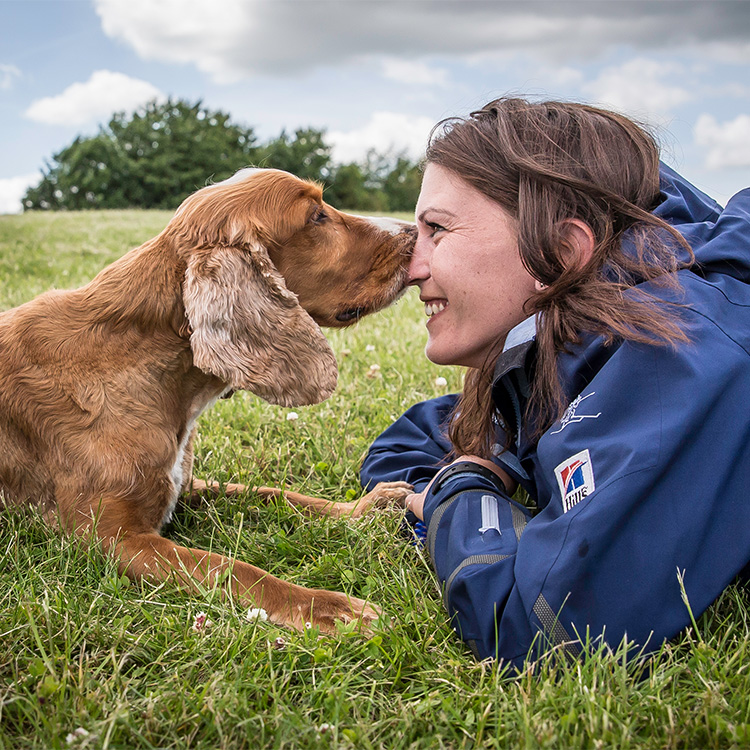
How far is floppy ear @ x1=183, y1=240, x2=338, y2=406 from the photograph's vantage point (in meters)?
2.54

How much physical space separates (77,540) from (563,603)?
1577mm

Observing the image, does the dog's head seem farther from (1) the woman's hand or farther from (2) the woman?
(1) the woman's hand

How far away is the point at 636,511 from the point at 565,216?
42.7 inches

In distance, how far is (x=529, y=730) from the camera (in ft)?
4.89

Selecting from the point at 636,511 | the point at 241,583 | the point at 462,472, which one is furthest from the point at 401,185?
the point at 636,511

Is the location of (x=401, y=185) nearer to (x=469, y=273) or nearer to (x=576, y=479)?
(x=469, y=273)

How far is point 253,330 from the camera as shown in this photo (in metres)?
2.65

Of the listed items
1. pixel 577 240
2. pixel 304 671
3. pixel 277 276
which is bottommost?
pixel 304 671

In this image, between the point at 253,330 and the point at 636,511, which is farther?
the point at 253,330

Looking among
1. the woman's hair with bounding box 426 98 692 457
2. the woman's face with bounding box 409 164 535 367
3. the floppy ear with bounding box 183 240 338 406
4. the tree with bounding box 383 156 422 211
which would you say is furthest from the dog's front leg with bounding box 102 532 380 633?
the tree with bounding box 383 156 422 211

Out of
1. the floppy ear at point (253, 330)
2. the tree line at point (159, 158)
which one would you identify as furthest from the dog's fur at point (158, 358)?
the tree line at point (159, 158)

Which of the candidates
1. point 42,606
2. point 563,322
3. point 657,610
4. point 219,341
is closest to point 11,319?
point 219,341

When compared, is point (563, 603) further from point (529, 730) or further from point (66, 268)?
point (66, 268)

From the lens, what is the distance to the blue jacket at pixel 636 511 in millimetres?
1778
